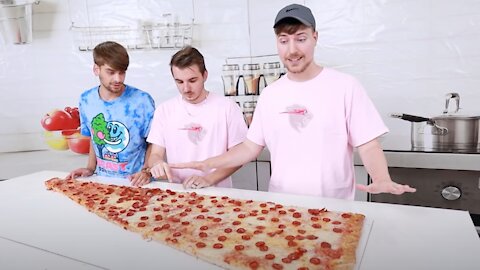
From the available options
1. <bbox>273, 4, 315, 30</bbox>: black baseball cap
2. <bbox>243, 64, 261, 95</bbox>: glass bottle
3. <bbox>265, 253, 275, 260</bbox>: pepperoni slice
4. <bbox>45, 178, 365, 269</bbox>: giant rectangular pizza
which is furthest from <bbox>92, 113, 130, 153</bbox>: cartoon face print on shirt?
<bbox>265, 253, 275, 260</bbox>: pepperoni slice

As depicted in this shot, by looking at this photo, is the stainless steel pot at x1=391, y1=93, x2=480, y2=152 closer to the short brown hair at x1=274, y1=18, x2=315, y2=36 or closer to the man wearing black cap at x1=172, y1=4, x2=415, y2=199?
the man wearing black cap at x1=172, y1=4, x2=415, y2=199

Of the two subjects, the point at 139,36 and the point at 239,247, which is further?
the point at 139,36

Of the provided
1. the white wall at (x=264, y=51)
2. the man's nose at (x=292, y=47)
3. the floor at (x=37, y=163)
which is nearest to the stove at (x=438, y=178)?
the white wall at (x=264, y=51)

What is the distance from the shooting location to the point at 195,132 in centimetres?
176

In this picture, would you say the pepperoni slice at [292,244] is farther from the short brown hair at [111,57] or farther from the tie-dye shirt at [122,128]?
the short brown hair at [111,57]

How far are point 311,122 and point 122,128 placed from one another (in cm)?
97

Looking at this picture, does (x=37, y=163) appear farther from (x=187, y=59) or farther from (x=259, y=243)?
(x=259, y=243)

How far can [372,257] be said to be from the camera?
2.94 feet

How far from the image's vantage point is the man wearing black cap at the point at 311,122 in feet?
4.39

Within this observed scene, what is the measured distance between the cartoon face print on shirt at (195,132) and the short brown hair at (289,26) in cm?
61

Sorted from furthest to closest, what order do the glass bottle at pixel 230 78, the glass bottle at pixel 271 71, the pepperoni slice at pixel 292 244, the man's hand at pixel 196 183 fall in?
1. the glass bottle at pixel 230 78
2. the glass bottle at pixel 271 71
3. the man's hand at pixel 196 183
4. the pepperoni slice at pixel 292 244

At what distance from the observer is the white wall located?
7.49 feet

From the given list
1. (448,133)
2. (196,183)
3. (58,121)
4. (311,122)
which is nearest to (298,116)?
(311,122)

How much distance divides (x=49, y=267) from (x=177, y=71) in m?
0.96
